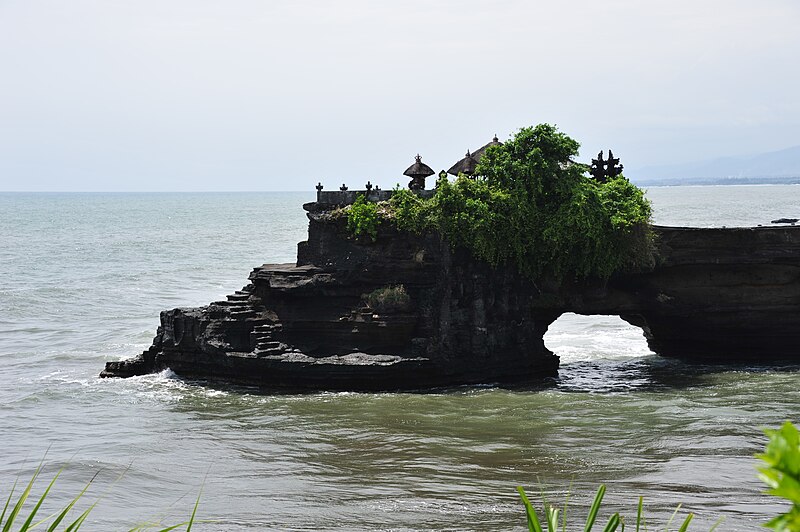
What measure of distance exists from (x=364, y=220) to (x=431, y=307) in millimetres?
2782

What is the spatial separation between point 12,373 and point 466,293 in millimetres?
13484

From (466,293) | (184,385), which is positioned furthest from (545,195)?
(184,385)

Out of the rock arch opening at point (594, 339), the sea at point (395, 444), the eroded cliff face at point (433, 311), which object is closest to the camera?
the sea at point (395, 444)

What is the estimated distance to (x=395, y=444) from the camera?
738 inches

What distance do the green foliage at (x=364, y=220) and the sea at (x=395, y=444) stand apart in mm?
4129

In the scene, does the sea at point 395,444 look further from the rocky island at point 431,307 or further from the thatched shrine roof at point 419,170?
the thatched shrine roof at point 419,170

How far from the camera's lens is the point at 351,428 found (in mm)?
20219

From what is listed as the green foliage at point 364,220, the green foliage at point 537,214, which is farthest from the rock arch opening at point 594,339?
the green foliage at point 364,220

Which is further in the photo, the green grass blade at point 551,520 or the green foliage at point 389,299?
the green foliage at point 389,299

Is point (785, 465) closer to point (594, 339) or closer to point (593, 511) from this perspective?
point (593, 511)

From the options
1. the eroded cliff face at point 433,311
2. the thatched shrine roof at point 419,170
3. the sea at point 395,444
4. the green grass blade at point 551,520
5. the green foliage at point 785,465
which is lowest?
the sea at point 395,444

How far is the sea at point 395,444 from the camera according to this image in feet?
47.9

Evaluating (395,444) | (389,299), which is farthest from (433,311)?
(395,444)

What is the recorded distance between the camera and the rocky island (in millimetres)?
24047
